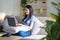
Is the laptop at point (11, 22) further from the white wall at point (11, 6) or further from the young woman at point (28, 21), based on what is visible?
the white wall at point (11, 6)

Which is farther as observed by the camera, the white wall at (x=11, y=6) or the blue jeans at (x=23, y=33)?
the white wall at (x=11, y=6)

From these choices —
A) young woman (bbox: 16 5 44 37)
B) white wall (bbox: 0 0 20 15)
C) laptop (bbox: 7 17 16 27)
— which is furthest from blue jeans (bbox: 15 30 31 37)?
white wall (bbox: 0 0 20 15)

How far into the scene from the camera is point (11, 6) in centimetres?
541

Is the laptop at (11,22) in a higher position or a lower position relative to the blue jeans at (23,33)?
higher

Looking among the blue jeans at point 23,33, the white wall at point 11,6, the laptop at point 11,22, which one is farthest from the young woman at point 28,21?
the white wall at point 11,6

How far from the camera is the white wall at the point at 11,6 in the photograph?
538cm

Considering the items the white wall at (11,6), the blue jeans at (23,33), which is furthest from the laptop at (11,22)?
the white wall at (11,6)

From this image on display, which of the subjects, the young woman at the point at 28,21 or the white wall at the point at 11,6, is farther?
the white wall at the point at 11,6

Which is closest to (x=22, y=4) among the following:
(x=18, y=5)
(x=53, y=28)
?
(x=18, y=5)

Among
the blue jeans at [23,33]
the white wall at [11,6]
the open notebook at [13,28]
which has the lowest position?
the blue jeans at [23,33]

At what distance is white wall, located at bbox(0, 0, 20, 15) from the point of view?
5.38 meters

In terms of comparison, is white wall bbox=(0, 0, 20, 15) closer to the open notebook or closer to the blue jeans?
the open notebook

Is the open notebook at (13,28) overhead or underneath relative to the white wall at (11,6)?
underneath

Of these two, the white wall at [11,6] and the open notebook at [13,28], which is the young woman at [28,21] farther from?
the white wall at [11,6]
